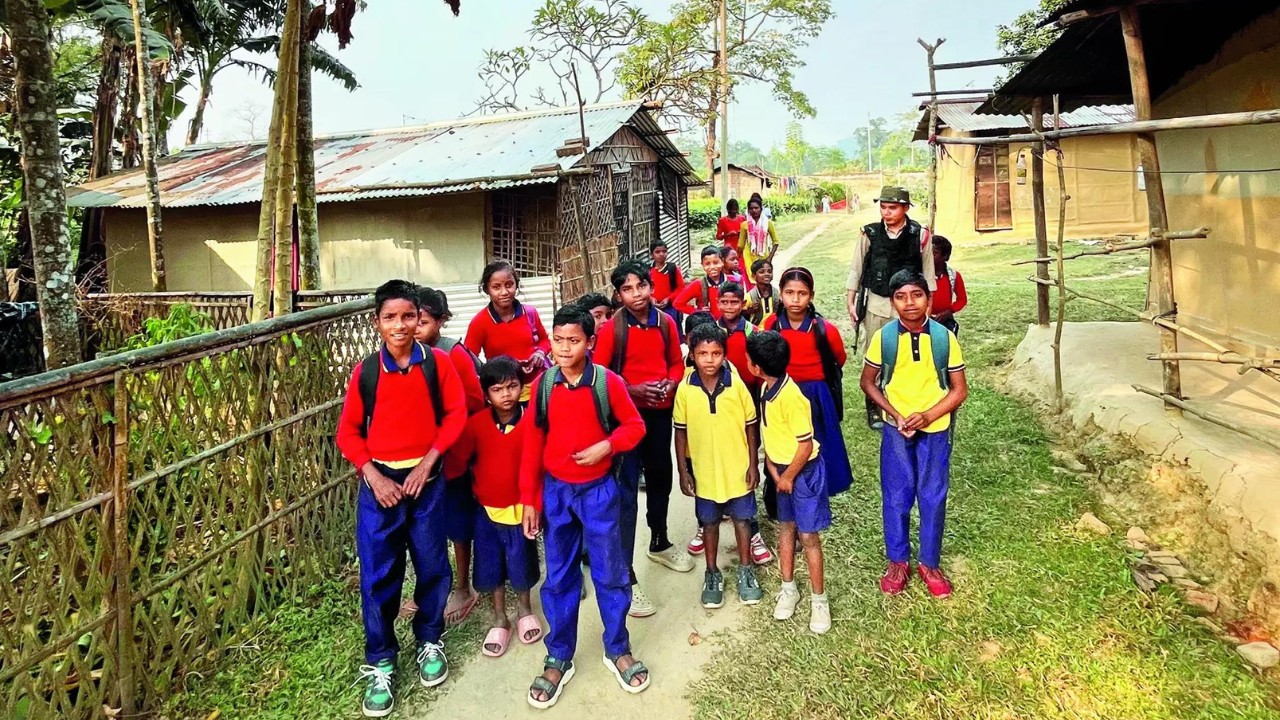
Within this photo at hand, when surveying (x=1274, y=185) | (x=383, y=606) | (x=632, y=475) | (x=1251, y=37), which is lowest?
(x=383, y=606)

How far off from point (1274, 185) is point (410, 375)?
19.8 ft

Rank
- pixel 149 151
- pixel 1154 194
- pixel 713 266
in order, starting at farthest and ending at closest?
pixel 149 151
pixel 713 266
pixel 1154 194

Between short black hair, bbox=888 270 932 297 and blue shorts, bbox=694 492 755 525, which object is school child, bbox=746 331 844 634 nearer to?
blue shorts, bbox=694 492 755 525

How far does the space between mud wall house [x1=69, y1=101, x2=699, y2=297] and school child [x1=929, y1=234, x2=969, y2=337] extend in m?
5.36

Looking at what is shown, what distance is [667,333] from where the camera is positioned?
3955 mm

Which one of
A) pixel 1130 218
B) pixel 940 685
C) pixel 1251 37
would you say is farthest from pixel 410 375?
pixel 1130 218

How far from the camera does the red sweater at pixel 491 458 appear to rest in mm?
3170

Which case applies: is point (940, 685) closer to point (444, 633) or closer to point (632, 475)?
point (632, 475)

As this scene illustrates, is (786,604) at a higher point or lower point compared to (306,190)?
lower

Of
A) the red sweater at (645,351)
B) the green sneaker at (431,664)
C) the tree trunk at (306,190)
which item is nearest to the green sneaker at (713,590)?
the red sweater at (645,351)

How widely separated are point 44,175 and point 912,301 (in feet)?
22.3

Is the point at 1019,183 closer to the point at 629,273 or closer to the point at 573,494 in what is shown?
the point at 629,273

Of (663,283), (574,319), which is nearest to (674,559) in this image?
(574,319)

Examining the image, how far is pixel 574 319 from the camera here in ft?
9.62
